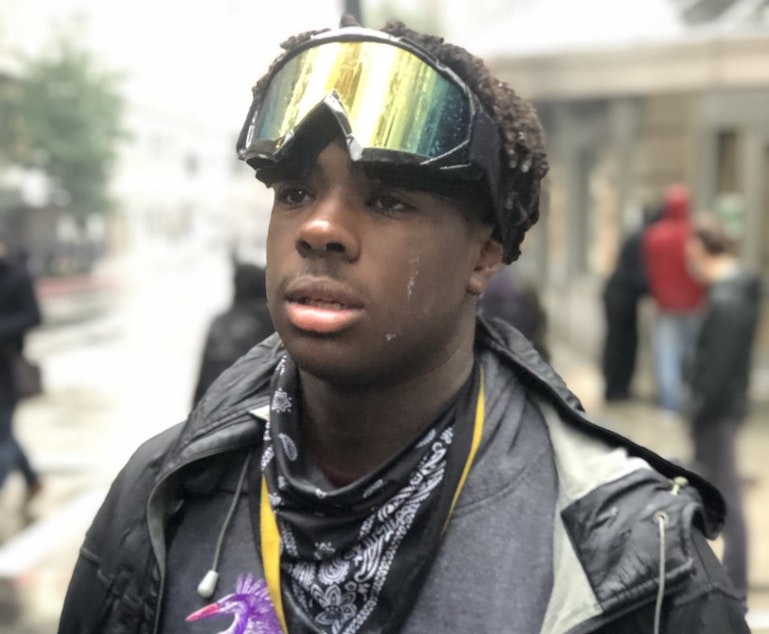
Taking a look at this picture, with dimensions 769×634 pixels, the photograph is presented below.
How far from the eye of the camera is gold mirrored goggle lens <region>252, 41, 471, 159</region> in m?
1.39

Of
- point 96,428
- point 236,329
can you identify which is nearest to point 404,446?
point 236,329

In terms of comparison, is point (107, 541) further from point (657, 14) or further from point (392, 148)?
point (657, 14)

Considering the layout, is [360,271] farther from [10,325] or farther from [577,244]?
[577,244]

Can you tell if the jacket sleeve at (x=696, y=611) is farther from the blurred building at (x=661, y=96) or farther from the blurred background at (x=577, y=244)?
the blurred building at (x=661, y=96)

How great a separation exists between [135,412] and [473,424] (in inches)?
374

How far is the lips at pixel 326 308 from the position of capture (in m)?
1.37

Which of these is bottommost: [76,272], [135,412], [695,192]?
[76,272]

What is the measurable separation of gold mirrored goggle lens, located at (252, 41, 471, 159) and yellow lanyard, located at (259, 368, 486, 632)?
16.4 inches

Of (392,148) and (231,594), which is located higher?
(392,148)

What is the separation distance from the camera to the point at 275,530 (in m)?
1.52

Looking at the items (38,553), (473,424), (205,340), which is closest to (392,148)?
(473,424)

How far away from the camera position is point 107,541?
1.66 meters

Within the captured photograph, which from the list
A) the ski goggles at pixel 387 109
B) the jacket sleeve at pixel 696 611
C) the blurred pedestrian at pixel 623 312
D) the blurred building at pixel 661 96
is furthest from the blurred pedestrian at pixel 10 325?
the jacket sleeve at pixel 696 611

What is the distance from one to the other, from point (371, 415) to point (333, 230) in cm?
29
